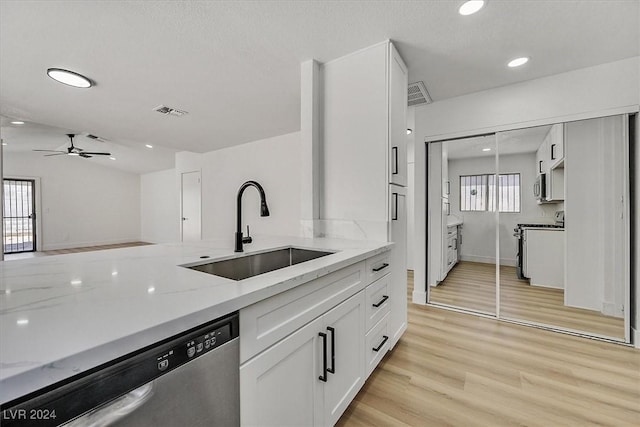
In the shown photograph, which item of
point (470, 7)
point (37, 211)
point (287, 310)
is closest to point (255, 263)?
point (287, 310)

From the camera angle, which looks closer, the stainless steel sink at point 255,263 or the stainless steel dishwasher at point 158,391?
the stainless steel dishwasher at point 158,391

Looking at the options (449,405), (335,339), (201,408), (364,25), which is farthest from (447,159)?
(201,408)

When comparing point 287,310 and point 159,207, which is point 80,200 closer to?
point 159,207

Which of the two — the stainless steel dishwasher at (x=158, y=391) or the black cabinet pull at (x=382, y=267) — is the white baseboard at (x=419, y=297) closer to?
the black cabinet pull at (x=382, y=267)

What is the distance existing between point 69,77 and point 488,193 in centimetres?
487

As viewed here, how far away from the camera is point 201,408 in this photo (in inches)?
26.5

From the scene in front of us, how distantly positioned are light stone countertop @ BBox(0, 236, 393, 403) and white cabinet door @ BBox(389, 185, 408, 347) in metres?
0.98

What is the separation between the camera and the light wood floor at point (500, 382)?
4.75ft

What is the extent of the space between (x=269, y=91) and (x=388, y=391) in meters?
2.87

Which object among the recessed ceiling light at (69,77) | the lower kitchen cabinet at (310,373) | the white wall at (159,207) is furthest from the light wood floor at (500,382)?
the white wall at (159,207)

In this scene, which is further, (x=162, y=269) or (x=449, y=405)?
(x=449, y=405)

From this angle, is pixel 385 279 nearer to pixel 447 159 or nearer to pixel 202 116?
pixel 447 159

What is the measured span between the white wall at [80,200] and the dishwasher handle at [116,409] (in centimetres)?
1003

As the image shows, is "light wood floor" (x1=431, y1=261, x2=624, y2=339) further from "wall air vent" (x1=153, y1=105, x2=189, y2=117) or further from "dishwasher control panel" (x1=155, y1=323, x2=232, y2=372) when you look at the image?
"wall air vent" (x1=153, y1=105, x2=189, y2=117)
